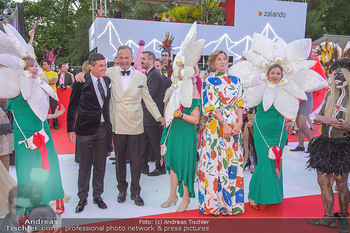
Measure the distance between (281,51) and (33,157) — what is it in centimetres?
307

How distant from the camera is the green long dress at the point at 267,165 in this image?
354 cm

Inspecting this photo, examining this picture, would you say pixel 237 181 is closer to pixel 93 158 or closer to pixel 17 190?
pixel 93 158

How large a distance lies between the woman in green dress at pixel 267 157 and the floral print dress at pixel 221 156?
305 mm

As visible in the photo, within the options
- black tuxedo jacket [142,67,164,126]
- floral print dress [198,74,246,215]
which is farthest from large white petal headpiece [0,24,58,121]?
black tuxedo jacket [142,67,164,126]

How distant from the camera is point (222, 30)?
12758 mm

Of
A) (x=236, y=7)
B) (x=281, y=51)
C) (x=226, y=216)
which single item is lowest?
(x=226, y=216)

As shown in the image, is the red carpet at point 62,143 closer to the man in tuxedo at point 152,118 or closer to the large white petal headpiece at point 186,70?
the man in tuxedo at point 152,118

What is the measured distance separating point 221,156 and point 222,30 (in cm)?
1036

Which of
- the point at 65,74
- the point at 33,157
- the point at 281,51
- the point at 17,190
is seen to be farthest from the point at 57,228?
the point at 65,74

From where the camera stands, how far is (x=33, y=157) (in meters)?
3.19

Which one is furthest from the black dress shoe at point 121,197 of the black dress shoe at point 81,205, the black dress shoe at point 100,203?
the black dress shoe at point 81,205

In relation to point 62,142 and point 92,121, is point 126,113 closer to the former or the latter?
point 92,121

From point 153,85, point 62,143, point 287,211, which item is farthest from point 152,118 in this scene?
point 62,143

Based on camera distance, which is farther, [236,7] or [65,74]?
[236,7]
